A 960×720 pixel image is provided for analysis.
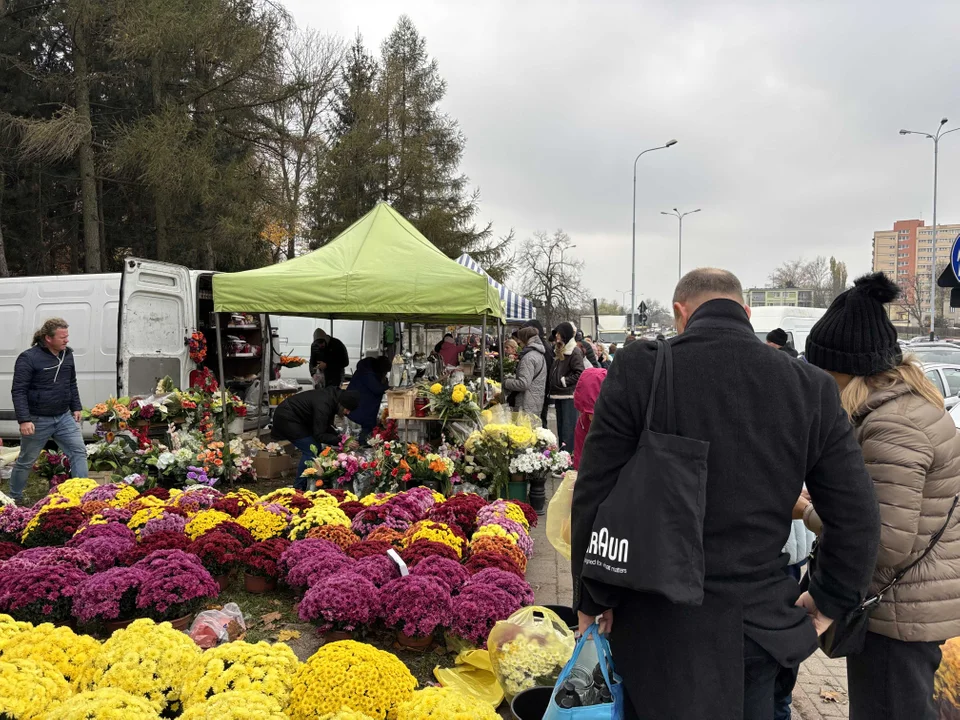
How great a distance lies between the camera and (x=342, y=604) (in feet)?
10.8

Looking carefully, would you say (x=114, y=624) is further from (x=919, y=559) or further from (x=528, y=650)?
(x=919, y=559)

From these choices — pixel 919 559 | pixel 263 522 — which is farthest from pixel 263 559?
pixel 919 559

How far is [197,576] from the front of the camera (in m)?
3.51

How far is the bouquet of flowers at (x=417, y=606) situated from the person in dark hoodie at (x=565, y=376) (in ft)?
12.9

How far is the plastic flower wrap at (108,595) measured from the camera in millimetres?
3336

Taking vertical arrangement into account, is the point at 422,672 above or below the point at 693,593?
below

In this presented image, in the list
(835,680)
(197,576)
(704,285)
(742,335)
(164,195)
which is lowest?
(835,680)

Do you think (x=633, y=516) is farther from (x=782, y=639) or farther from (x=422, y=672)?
(x=422, y=672)

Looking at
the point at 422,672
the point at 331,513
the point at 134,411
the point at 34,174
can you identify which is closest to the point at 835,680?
the point at 422,672

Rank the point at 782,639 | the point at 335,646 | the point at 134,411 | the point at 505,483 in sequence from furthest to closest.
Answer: the point at 134,411, the point at 505,483, the point at 335,646, the point at 782,639

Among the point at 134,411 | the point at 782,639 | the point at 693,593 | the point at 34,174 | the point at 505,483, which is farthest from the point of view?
the point at 34,174

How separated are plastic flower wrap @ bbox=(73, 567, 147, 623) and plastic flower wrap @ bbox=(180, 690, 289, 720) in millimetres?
1309

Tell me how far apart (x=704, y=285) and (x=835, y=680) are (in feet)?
9.01

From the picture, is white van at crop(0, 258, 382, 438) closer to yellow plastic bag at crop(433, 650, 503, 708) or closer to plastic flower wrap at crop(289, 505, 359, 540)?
plastic flower wrap at crop(289, 505, 359, 540)
